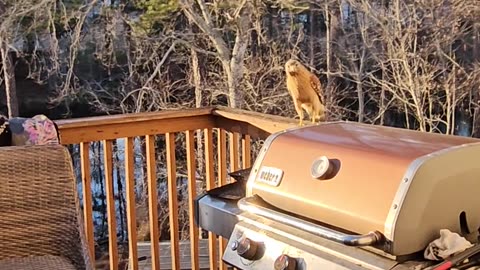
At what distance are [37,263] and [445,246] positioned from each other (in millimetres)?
1380

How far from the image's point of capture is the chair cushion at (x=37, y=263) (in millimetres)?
1996

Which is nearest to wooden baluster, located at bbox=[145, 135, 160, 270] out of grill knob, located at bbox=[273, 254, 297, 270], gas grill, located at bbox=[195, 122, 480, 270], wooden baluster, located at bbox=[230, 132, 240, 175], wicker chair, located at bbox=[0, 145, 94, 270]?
wooden baluster, located at bbox=[230, 132, 240, 175]

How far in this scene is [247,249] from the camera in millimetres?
1532

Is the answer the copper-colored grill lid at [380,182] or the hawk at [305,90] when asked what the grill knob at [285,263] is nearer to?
the copper-colored grill lid at [380,182]

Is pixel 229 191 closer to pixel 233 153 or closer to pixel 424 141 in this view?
pixel 424 141

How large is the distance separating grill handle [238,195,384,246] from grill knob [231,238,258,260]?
77mm

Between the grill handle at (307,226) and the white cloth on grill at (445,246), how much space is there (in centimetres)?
11

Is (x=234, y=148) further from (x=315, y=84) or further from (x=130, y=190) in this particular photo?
(x=315, y=84)

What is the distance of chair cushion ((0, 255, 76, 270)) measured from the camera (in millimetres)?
1996

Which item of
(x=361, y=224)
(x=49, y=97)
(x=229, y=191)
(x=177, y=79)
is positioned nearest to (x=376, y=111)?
(x=177, y=79)

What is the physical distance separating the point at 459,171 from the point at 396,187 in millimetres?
176

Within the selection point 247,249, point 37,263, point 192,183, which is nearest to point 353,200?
point 247,249

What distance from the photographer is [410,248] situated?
4.21 feet

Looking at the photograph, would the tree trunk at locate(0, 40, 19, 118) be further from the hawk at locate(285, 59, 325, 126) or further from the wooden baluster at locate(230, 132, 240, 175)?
the hawk at locate(285, 59, 325, 126)
